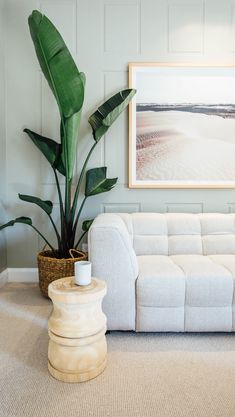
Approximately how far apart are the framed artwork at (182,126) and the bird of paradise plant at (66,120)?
0.29 metres

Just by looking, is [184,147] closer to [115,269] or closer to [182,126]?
[182,126]

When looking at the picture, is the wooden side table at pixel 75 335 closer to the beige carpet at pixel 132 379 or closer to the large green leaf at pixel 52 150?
the beige carpet at pixel 132 379

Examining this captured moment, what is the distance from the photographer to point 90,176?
2.69 metres

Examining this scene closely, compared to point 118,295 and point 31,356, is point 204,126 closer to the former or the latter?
point 118,295

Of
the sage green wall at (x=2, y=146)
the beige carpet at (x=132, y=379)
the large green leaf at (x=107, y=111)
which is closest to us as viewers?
the beige carpet at (x=132, y=379)

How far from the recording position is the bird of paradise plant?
2258 mm

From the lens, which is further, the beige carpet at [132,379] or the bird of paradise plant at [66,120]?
the bird of paradise plant at [66,120]

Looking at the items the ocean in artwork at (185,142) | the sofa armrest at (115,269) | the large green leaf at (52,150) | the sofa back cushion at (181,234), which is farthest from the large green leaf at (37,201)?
the ocean in artwork at (185,142)

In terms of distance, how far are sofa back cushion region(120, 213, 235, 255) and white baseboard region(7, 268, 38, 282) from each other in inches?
44.5

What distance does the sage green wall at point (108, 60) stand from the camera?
281 cm

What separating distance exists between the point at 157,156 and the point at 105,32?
47.4 inches

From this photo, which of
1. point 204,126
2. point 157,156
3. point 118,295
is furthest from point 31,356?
point 204,126

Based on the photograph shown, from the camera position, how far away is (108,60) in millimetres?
2846

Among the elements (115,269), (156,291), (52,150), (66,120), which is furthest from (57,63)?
(156,291)
